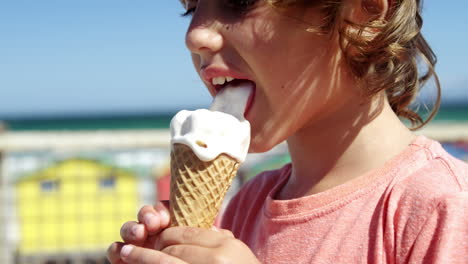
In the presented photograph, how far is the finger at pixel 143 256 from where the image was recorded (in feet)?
4.48

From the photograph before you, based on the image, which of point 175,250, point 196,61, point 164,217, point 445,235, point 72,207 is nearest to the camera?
point 445,235

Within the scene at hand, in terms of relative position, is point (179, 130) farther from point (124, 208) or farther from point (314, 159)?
point (124, 208)

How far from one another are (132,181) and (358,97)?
13.4ft

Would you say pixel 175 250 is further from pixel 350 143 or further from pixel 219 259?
pixel 350 143

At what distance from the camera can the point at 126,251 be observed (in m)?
1.47

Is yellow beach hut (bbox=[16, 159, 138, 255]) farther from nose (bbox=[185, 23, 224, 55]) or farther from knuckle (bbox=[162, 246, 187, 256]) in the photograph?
knuckle (bbox=[162, 246, 187, 256])

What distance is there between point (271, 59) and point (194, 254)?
1.75 ft

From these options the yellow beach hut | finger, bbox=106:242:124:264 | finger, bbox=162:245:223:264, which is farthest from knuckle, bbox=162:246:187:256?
the yellow beach hut

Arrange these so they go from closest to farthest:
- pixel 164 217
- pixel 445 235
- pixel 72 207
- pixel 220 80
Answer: pixel 445 235 < pixel 164 217 < pixel 220 80 < pixel 72 207

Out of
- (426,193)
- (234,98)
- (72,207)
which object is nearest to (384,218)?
(426,193)

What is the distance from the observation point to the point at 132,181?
549 centimetres

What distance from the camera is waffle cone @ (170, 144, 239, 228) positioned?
1.50 meters

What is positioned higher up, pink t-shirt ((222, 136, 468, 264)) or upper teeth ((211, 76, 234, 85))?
upper teeth ((211, 76, 234, 85))

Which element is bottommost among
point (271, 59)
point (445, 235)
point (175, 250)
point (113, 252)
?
point (113, 252)
